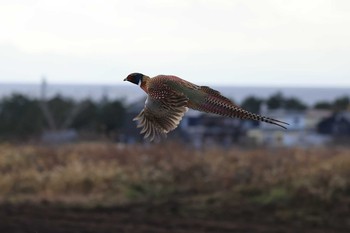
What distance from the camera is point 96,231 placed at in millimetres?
11742

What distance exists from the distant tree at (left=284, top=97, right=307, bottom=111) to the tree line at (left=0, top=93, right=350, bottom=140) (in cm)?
183

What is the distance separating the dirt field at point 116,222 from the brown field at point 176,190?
0.05 feet

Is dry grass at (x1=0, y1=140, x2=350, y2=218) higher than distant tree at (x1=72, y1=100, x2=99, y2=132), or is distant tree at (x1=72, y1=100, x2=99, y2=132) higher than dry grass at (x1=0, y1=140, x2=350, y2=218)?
distant tree at (x1=72, y1=100, x2=99, y2=132)

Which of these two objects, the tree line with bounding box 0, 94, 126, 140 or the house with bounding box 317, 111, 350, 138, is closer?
the house with bounding box 317, 111, 350, 138

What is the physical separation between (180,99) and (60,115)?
2367 cm

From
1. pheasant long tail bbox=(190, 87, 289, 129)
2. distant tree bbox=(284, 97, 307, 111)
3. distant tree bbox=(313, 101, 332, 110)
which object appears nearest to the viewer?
pheasant long tail bbox=(190, 87, 289, 129)

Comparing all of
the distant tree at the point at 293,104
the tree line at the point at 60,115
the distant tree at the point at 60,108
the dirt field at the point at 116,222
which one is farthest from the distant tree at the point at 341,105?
the dirt field at the point at 116,222

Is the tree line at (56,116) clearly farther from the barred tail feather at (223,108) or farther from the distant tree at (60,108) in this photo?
the barred tail feather at (223,108)

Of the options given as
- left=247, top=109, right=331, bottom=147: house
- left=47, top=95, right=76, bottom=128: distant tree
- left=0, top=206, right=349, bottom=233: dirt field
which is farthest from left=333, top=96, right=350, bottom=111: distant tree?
left=0, top=206, right=349, bottom=233: dirt field

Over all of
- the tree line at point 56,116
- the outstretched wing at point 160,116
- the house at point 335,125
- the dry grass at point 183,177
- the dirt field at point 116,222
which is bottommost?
the dirt field at point 116,222

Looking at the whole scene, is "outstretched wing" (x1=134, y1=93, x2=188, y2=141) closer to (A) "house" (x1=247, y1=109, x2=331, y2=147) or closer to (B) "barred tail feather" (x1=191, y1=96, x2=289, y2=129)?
(B) "barred tail feather" (x1=191, y1=96, x2=289, y2=129)

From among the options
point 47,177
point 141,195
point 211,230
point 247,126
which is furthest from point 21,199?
point 247,126

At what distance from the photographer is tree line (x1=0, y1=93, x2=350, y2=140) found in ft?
74.4

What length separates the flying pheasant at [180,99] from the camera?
4.96ft
